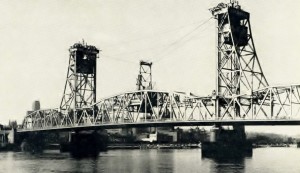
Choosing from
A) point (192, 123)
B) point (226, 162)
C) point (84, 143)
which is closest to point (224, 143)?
point (192, 123)

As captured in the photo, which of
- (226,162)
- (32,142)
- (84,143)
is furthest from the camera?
(32,142)

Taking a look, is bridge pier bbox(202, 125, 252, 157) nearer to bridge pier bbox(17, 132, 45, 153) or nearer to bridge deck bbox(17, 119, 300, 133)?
bridge deck bbox(17, 119, 300, 133)

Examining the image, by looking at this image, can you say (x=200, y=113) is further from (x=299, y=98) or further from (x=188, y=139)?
(x=188, y=139)

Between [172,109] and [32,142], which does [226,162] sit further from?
[32,142]

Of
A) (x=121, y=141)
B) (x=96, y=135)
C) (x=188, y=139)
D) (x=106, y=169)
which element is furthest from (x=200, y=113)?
(x=188, y=139)

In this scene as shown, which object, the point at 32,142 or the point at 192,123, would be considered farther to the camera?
the point at 32,142

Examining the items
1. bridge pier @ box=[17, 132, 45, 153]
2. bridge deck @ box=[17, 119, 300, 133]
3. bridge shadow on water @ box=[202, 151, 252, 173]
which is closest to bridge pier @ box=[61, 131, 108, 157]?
bridge deck @ box=[17, 119, 300, 133]

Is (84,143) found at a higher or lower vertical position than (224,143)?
lower

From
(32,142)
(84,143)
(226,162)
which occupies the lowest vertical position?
(226,162)

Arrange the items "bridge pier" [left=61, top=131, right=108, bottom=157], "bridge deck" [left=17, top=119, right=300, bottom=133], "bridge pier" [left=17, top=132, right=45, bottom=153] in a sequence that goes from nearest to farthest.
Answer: "bridge deck" [left=17, top=119, right=300, bottom=133]
"bridge pier" [left=61, top=131, right=108, bottom=157]
"bridge pier" [left=17, top=132, right=45, bottom=153]

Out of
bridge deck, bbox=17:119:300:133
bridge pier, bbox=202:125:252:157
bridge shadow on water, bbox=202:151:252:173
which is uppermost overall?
bridge deck, bbox=17:119:300:133

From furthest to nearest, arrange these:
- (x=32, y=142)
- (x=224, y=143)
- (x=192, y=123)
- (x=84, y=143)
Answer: (x=32, y=142) → (x=84, y=143) → (x=224, y=143) → (x=192, y=123)
